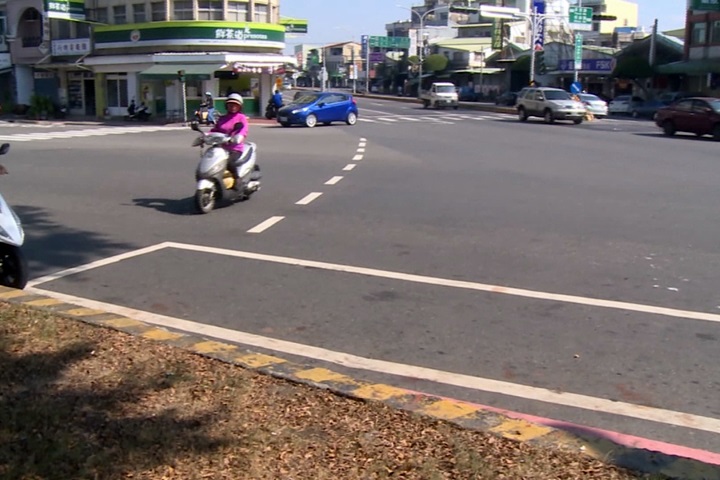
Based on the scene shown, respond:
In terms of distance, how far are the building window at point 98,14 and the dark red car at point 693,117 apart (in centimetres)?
2983

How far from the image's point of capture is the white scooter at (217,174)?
34.8 ft

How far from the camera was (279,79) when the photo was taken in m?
43.4

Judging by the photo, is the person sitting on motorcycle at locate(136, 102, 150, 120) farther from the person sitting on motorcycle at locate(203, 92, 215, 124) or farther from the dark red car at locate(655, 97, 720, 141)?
the dark red car at locate(655, 97, 720, 141)

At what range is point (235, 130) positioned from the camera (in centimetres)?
1122

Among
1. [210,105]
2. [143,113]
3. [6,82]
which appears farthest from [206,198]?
[6,82]

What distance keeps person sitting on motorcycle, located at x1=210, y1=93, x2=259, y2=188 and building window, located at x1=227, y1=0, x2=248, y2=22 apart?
30036mm

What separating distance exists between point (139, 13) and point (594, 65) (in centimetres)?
3731

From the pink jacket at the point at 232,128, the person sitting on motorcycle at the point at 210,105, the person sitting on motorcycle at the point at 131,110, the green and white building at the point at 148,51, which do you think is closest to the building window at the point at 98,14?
the green and white building at the point at 148,51

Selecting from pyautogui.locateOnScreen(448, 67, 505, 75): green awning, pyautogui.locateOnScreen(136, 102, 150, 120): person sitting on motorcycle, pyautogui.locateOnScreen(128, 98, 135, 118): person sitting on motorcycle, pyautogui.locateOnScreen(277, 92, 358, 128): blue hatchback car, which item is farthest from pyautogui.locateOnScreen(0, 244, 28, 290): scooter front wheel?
pyautogui.locateOnScreen(448, 67, 505, 75): green awning

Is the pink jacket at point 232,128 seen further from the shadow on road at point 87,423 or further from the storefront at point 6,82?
the storefront at point 6,82

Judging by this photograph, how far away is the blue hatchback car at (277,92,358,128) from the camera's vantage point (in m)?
34.0

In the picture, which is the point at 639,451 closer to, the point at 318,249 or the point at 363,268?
the point at 363,268

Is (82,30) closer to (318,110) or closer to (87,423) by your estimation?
(318,110)

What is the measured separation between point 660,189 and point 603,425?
10.0 meters
